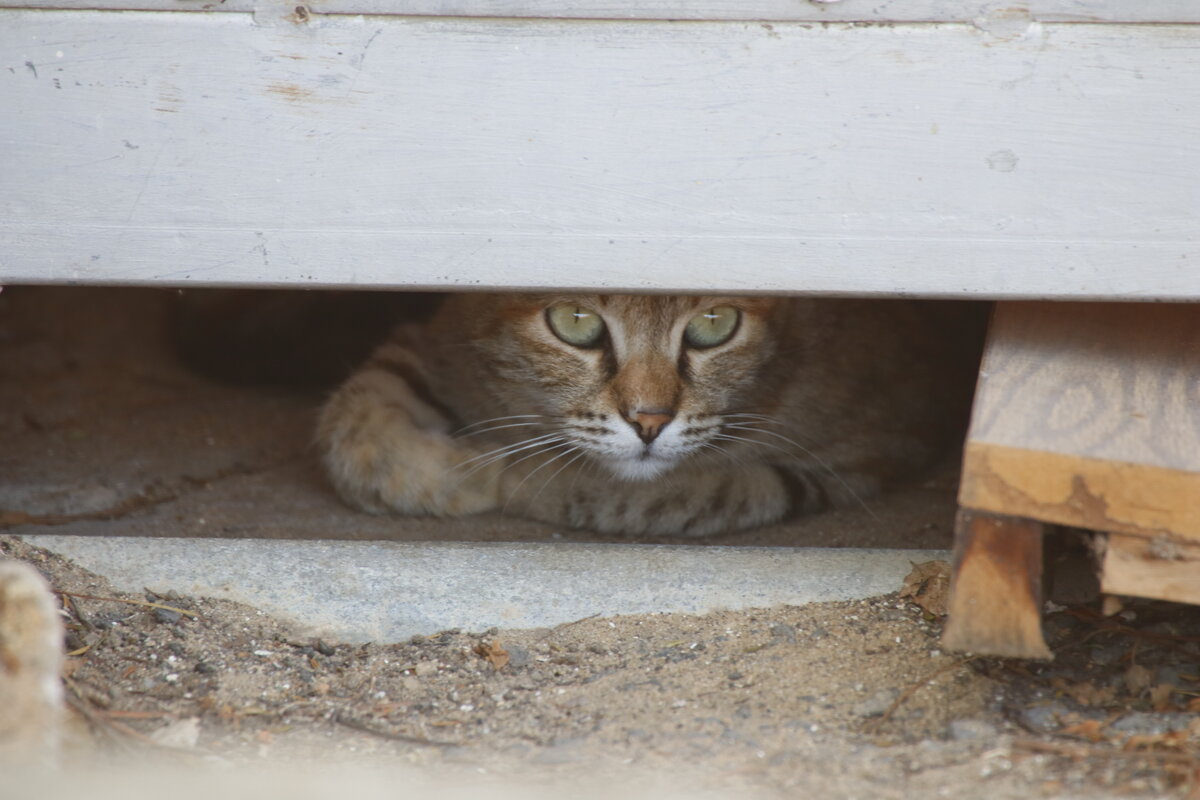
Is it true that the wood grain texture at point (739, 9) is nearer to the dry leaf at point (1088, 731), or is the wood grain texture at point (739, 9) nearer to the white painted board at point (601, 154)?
the white painted board at point (601, 154)

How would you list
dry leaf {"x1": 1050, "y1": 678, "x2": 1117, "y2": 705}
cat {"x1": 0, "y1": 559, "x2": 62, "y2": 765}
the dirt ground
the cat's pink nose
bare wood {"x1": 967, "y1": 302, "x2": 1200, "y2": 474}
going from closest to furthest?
cat {"x1": 0, "y1": 559, "x2": 62, "y2": 765} → the dirt ground → bare wood {"x1": 967, "y1": 302, "x2": 1200, "y2": 474} → dry leaf {"x1": 1050, "y1": 678, "x2": 1117, "y2": 705} → the cat's pink nose

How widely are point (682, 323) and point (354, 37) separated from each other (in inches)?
40.2

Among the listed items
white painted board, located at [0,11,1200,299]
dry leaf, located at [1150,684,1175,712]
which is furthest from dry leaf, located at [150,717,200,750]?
dry leaf, located at [1150,684,1175,712]

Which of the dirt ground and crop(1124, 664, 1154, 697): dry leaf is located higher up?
crop(1124, 664, 1154, 697): dry leaf

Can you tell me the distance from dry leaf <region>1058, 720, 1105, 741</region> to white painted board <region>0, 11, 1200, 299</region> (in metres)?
0.72

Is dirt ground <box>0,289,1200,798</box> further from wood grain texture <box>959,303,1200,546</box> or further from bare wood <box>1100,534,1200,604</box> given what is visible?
wood grain texture <box>959,303,1200,546</box>

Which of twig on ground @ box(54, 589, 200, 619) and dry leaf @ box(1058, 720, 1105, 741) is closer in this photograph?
dry leaf @ box(1058, 720, 1105, 741)

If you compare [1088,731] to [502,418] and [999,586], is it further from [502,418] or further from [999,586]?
[502,418]

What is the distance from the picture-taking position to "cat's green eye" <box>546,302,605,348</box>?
2596 millimetres

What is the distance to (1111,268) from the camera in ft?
6.24

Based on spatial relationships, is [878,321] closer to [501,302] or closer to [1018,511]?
[501,302]

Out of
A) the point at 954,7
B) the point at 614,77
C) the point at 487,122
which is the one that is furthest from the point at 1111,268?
the point at 487,122

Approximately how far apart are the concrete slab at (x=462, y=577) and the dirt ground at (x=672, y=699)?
45 millimetres

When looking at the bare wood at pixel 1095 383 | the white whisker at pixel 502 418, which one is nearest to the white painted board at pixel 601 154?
the bare wood at pixel 1095 383
